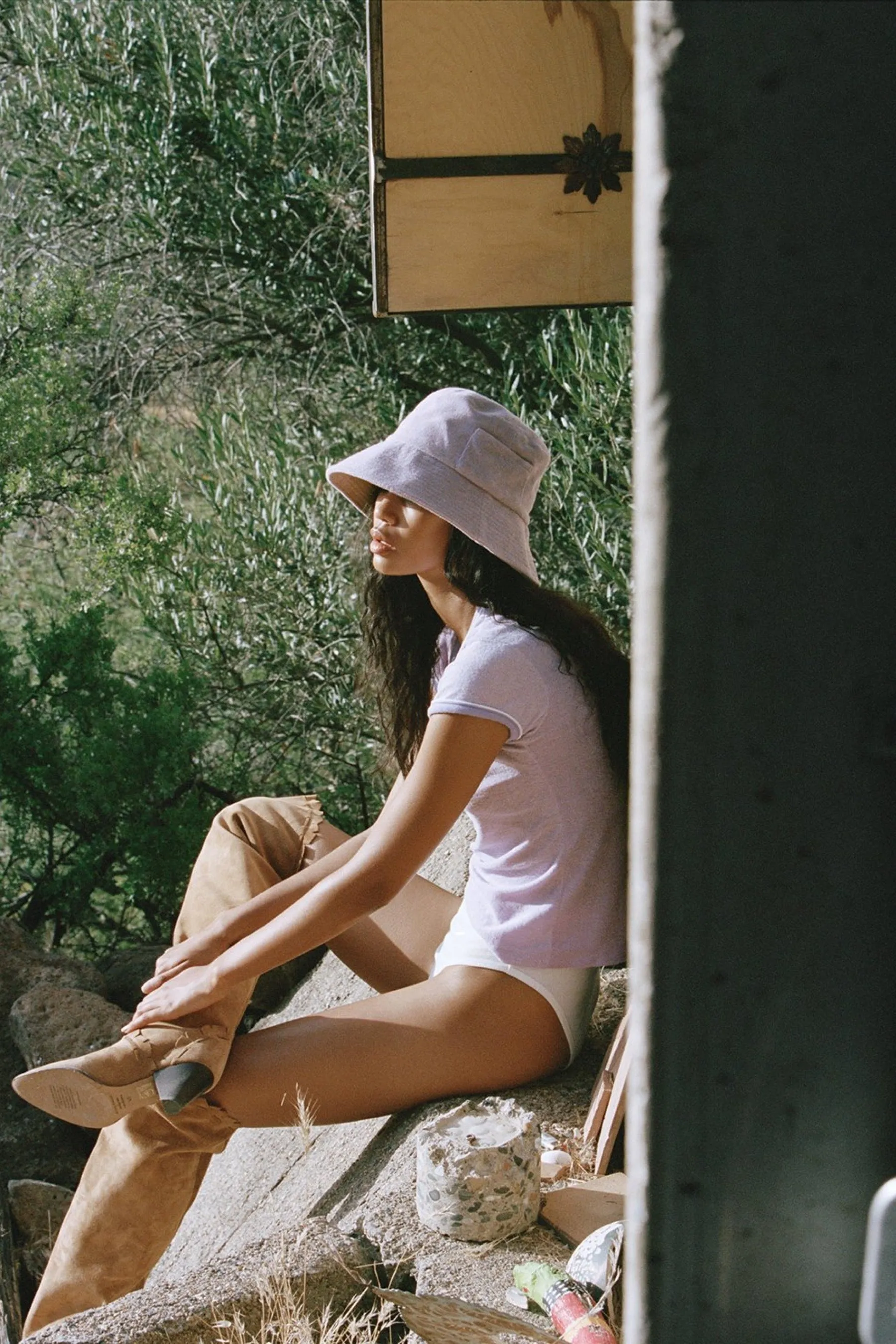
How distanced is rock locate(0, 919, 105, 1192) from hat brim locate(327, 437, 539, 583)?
102 inches

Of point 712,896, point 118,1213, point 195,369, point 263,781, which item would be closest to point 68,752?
point 263,781

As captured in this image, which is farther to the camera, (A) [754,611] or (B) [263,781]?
(B) [263,781]

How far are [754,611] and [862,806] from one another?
0.12 metres

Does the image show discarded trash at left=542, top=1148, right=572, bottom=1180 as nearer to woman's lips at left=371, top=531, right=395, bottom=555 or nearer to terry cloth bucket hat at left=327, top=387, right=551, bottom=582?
terry cloth bucket hat at left=327, top=387, right=551, bottom=582

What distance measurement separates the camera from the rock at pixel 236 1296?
2176mm

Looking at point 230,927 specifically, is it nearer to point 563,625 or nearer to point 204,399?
point 563,625

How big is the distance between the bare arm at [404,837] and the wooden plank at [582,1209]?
26.2 inches

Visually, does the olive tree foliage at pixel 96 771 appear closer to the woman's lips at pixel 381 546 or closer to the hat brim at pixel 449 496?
the woman's lips at pixel 381 546

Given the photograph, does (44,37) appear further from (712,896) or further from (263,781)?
(712,896)

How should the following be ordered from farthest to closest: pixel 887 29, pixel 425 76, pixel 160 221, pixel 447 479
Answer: pixel 160 221, pixel 425 76, pixel 447 479, pixel 887 29

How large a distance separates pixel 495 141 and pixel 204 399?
3547mm

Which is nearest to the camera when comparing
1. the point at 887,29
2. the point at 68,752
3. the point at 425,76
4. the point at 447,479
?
the point at 887,29

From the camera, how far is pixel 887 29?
2.19ft

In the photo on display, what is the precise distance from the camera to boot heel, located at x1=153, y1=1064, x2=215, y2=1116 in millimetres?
2664
